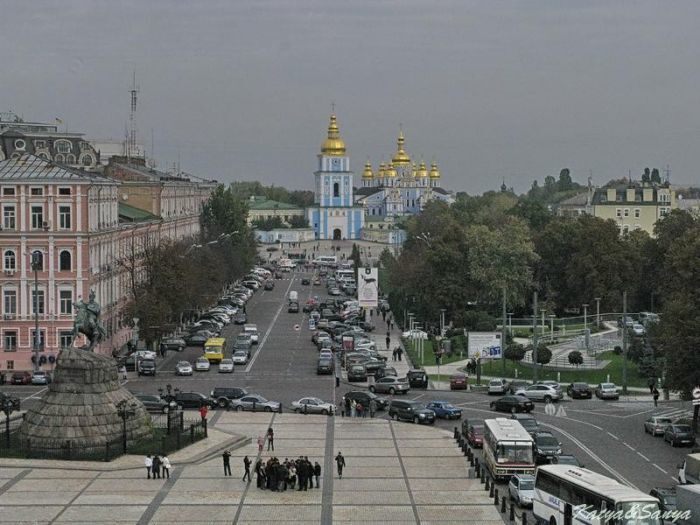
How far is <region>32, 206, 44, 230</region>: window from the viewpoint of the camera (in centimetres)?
7444

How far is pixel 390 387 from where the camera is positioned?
66.2 m

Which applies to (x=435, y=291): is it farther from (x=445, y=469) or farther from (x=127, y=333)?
(x=445, y=469)

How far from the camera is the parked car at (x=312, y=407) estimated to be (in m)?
58.6

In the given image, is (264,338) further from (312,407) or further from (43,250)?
(312,407)

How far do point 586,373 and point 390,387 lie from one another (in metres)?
11.5

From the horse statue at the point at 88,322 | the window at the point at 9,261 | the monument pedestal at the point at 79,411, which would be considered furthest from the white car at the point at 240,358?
the monument pedestal at the point at 79,411

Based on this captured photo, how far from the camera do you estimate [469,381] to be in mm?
71188

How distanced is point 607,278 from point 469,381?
25657 millimetres

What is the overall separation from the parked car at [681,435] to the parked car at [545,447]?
232 inches

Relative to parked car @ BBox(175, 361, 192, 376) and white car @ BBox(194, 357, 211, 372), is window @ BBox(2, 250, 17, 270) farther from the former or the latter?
white car @ BBox(194, 357, 211, 372)

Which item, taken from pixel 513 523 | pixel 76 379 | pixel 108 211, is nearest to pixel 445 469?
pixel 513 523

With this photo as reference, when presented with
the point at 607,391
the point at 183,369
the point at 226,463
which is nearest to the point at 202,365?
the point at 183,369

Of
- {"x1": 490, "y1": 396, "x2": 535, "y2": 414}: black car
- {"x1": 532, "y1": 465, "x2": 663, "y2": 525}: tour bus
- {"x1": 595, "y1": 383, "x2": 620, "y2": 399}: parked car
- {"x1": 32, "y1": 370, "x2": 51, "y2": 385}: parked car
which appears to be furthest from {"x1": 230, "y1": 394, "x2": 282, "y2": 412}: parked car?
{"x1": 532, "y1": 465, "x2": 663, "y2": 525}: tour bus

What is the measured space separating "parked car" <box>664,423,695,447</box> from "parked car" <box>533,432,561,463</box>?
5891 mm
